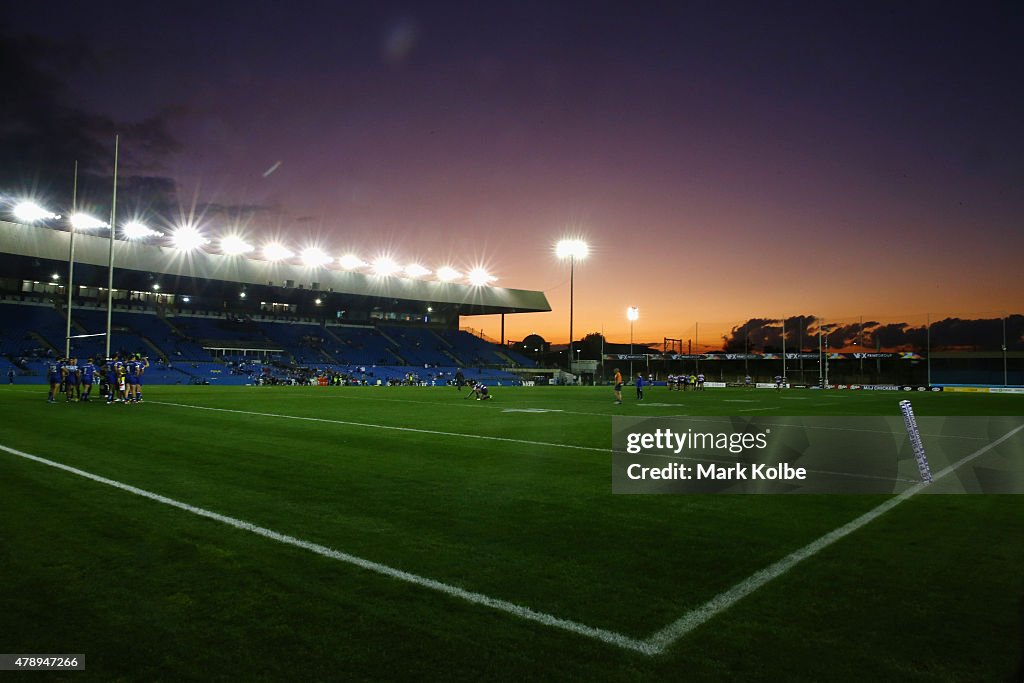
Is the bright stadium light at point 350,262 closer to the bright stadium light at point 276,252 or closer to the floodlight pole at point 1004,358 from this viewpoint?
the bright stadium light at point 276,252

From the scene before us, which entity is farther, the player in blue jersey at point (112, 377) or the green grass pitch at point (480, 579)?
the player in blue jersey at point (112, 377)

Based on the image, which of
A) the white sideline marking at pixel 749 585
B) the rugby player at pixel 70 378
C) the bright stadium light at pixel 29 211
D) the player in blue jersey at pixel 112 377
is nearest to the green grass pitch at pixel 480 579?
the white sideline marking at pixel 749 585

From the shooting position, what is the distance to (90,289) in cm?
5969

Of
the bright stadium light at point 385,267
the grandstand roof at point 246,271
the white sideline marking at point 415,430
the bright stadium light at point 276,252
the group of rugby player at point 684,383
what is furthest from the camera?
the bright stadium light at point 385,267

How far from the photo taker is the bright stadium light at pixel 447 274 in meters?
71.3

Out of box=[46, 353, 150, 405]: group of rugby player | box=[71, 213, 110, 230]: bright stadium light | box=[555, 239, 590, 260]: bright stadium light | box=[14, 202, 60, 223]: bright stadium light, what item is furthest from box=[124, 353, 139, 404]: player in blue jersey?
box=[555, 239, 590, 260]: bright stadium light

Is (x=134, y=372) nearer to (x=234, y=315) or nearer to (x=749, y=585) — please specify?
(x=749, y=585)

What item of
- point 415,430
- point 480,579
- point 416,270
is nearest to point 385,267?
point 416,270

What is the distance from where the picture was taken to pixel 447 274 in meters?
71.9

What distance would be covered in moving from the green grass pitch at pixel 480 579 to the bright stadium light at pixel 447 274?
62.8m

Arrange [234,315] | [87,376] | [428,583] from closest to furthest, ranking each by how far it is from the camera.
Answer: [428,583]
[87,376]
[234,315]

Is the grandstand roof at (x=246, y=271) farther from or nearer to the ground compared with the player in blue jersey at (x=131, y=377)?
farther from the ground

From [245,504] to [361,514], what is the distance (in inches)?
55.7

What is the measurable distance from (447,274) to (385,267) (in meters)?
7.94
